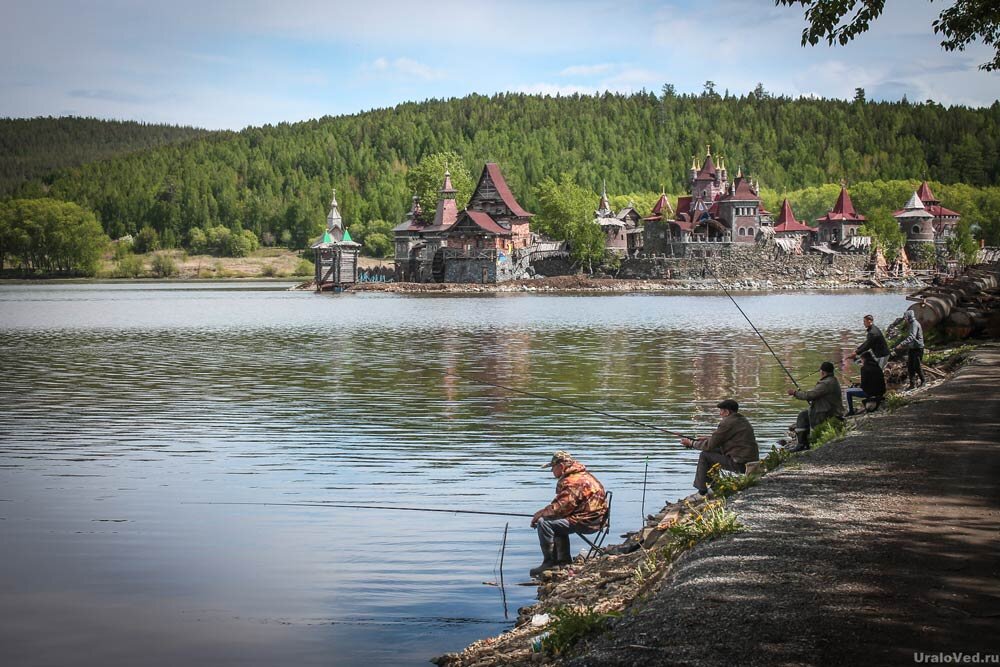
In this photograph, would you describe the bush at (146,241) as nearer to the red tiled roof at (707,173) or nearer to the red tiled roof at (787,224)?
the red tiled roof at (707,173)

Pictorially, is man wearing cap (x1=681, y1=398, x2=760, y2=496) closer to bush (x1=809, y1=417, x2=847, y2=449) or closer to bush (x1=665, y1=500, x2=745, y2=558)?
bush (x1=809, y1=417, x2=847, y2=449)

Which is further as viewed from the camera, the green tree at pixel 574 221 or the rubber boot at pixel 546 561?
the green tree at pixel 574 221

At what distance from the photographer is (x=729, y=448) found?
1402cm

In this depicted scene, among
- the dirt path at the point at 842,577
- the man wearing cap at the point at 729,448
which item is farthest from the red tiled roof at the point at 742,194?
the dirt path at the point at 842,577

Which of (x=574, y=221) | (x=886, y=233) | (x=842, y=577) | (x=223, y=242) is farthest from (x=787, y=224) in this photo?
(x=842, y=577)

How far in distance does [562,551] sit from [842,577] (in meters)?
4.36

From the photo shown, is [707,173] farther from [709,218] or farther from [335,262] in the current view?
[335,262]

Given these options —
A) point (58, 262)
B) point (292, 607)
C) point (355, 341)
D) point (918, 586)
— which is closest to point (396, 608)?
point (292, 607)

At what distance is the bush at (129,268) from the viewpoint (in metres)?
174

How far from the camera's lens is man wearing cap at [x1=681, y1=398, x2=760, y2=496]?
45.6 feet

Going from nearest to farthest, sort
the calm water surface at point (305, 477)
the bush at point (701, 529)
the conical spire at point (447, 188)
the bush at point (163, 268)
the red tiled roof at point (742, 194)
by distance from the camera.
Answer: the bush at point (701, 529), the calm water surface at point (305, 477), the conical spire at point (447, 188), the red tiled roof at point (742, 194), the bush at point (163, 268)

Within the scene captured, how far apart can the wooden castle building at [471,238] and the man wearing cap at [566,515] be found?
103350mm

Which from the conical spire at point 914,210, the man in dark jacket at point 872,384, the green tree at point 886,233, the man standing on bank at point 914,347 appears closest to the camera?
the man in dark jacket at point 872,384

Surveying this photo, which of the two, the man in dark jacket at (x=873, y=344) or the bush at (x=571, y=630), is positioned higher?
the man in dark jacket at (x=873, y=344)
